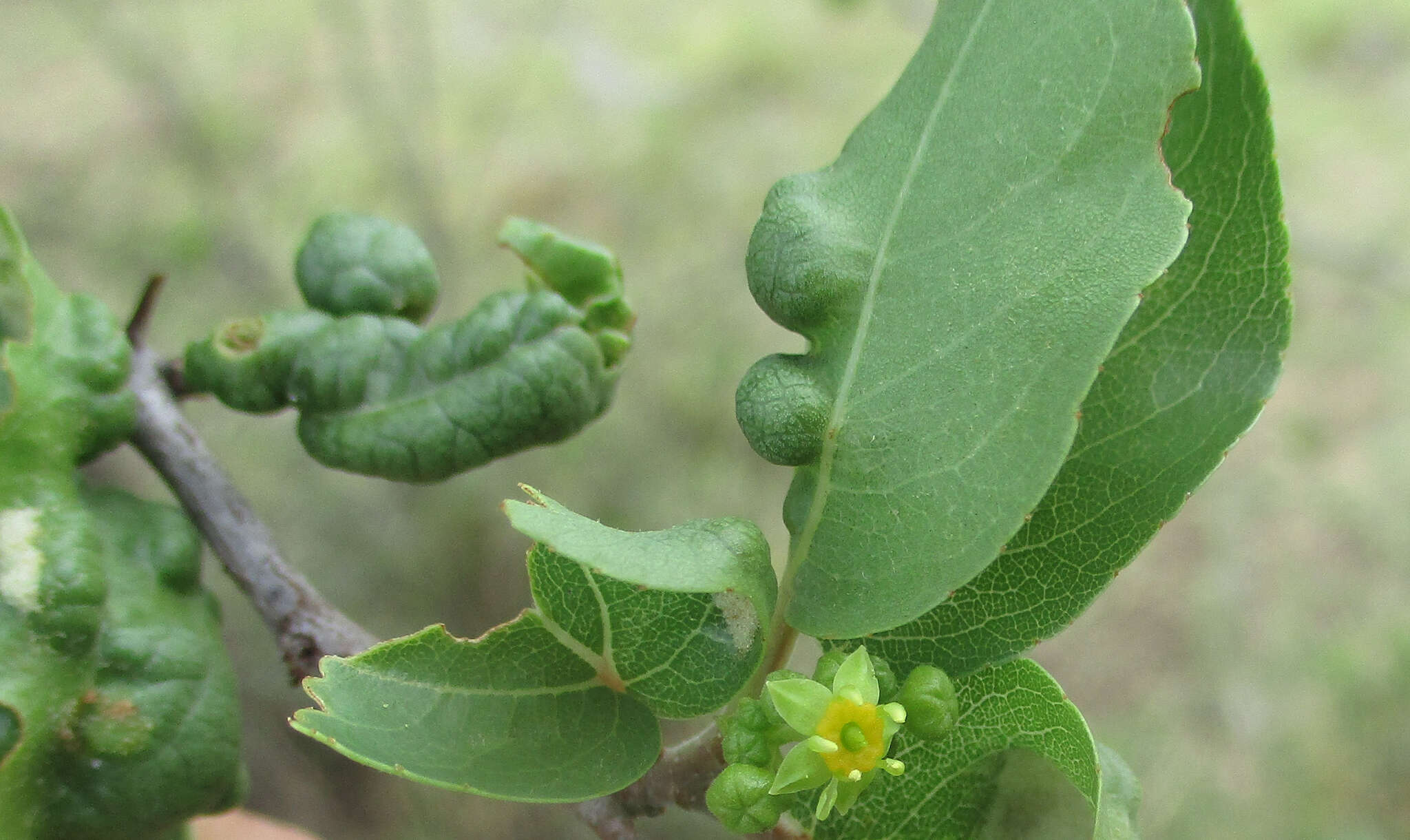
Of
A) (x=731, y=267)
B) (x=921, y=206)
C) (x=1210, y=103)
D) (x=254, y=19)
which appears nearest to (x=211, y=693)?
(x=921, y=206)

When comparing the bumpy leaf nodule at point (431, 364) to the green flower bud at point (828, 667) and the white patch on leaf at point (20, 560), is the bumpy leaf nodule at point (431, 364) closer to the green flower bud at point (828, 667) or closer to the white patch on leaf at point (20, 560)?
the white patch on leaf at point (20, 560)

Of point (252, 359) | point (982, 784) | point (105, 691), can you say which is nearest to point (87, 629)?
point (105, 691)

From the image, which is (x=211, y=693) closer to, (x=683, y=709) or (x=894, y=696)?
(x=683, y=709)

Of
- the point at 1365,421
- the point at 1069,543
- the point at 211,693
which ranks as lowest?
the point at 1365,421

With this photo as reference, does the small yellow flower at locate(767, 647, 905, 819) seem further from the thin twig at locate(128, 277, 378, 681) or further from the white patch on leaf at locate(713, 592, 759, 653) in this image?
the thin twig at locate(128, 277, 378, 681)

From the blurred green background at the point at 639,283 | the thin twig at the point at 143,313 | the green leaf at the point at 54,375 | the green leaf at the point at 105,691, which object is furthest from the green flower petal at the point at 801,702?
the blurred green background at the point at 639,283
